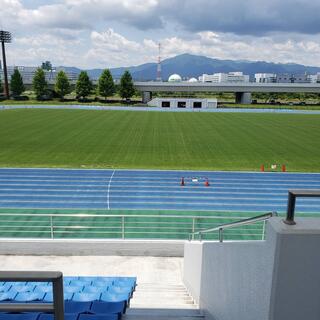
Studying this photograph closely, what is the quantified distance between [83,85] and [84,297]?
78.0 m

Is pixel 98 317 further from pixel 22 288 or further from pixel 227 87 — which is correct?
pixel 227 87

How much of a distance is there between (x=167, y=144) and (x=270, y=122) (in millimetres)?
22210

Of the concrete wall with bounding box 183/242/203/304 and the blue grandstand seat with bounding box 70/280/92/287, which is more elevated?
the concrete wall with bounding box 183/242/203/304

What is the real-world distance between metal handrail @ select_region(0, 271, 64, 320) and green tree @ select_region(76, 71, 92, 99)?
8069 centimetres

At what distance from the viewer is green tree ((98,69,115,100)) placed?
79000 mm

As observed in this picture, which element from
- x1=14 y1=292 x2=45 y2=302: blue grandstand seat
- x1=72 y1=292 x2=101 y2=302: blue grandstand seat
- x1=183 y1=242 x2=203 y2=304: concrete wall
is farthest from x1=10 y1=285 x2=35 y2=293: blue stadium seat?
x1=183 y1=242 x2=203 y2=304: concrete wall

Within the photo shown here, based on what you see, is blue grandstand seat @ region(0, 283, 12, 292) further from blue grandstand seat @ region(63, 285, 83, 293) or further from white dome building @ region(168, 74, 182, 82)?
white dome building @ region(168, 74, 182, 82)

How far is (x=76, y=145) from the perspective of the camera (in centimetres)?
2927

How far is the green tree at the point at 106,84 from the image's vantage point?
3110 inches

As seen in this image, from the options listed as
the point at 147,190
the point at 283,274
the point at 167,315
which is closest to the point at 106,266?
the point at 167,315

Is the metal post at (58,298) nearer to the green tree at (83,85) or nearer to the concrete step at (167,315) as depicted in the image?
the concrete step at (167,315)

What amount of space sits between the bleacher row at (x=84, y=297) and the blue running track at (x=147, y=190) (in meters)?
9.39

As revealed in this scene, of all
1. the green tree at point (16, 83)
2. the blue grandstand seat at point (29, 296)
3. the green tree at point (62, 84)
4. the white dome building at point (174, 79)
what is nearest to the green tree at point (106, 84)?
the green tree at point (62, 84)

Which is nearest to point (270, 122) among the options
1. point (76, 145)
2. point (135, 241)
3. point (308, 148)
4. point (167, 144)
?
point (308, 148)
